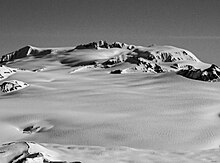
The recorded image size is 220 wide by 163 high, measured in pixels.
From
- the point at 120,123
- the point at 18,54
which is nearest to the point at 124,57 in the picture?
the point at 18,54

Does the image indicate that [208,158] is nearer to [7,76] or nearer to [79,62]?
[7,76]

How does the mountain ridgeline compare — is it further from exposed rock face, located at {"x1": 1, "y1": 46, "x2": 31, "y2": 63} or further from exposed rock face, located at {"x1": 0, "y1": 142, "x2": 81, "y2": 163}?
exposed rock face, located at {"x1": 0, "y1": 142, "x2": 81, "y2": 163}

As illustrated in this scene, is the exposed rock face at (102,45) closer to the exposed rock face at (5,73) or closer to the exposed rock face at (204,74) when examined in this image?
the exposed rock face at (5,73)

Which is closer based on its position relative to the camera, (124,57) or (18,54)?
(124,57)

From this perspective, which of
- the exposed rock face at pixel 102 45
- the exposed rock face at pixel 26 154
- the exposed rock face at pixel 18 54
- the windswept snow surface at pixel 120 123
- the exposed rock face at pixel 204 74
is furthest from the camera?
the exposed rock face at pixel 18 54

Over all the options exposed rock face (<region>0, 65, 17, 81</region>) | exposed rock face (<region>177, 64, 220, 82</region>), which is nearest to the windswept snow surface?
exposed rock face (<region>177, 64, 220, 82</region>)

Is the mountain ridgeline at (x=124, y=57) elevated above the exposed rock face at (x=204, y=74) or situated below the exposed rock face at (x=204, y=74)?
above

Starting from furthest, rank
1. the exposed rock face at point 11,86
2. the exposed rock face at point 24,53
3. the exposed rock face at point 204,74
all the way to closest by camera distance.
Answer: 1. the exposed rock face at point 24,53
2. the exposed rock face at point 204,74
3. the exposed rock face at point 11,86

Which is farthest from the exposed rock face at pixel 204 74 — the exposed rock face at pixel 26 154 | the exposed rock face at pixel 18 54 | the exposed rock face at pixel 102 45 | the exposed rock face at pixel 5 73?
the exposed rock face at pixel 18 54

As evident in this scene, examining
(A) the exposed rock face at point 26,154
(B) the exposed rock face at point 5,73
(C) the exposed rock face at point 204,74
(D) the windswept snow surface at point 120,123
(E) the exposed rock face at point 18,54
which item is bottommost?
(D) the windswept snow surface at point 120,123

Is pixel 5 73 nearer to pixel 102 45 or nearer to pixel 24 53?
pixel 102 45
